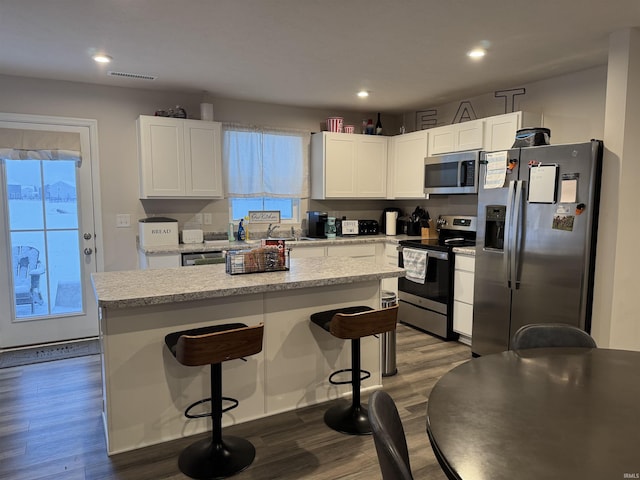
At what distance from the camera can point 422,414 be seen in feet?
9.27

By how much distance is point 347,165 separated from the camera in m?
5.27

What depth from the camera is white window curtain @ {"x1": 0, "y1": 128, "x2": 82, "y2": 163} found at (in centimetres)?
→ 393

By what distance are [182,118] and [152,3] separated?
199 cm

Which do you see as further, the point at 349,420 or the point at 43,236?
the point at 43,236

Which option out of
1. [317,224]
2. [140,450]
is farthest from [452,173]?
[140,450]

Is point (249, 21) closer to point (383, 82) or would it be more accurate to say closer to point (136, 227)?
point (383, 82)

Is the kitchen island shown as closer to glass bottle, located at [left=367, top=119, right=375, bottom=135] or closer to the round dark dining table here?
the round dark dining table

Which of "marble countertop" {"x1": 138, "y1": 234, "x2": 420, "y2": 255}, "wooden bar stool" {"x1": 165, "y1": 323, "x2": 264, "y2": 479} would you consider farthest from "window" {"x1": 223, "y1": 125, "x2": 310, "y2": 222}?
"wooden bar stool" {"x1": 165, "y1": 323, "x2": 264, "y2": 479}

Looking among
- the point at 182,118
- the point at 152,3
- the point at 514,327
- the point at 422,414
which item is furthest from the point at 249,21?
the point at 514,327

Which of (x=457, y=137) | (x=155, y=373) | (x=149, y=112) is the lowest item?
(x=155, y=373)

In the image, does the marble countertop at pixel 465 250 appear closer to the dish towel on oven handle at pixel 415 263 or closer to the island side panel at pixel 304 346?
the dish towel on oven handle at pixel 415 263

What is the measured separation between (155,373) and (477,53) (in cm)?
321

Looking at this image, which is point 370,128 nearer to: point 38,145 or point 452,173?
point 452,173

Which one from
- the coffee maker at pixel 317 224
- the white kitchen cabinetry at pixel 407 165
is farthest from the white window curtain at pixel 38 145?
the white kitchen cabinetry at pixel 407 165
